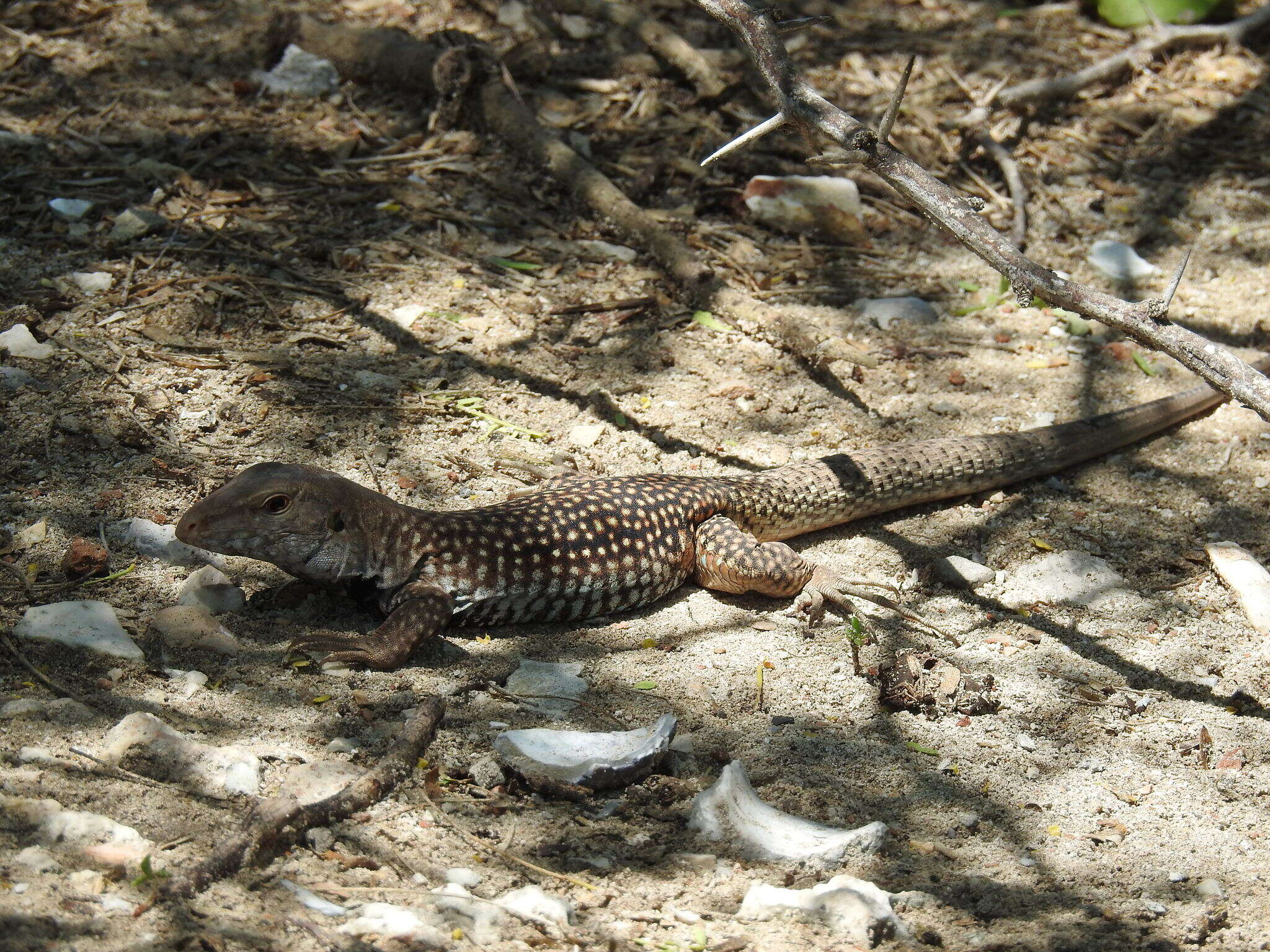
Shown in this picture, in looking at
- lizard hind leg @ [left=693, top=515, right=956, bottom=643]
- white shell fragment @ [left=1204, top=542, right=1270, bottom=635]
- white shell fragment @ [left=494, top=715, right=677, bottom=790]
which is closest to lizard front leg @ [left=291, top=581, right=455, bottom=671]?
white shell fragment @ [left=494, top=715, right=677, bottom=790]

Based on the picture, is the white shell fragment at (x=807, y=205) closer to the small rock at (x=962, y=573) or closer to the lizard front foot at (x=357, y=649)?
the small rock at (x=962, y=573)

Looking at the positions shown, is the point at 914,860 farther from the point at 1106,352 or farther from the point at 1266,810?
the point at 1106,352

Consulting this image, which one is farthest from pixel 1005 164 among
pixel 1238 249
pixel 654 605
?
pixel 654 605

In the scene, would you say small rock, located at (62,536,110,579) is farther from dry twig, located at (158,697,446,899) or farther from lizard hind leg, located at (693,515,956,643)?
lizard hind leg, located at (693,515,956,643)

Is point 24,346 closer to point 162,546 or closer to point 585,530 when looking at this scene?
point 162,546

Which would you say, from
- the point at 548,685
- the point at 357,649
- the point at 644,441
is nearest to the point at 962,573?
the point at 644,441
